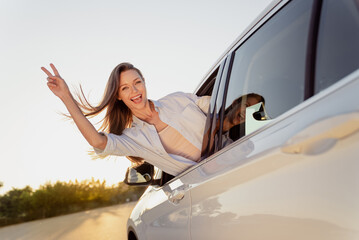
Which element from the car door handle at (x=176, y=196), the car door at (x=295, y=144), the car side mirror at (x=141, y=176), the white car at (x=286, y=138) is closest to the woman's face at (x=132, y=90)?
the car side mirror at (x=141, y=176)

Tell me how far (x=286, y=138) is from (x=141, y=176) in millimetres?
2447

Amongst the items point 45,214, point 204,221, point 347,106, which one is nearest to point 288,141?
point 347,106

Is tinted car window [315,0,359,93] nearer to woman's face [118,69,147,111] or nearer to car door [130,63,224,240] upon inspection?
car door [130,63,224,240]

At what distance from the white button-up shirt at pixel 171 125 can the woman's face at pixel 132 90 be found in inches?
7.0

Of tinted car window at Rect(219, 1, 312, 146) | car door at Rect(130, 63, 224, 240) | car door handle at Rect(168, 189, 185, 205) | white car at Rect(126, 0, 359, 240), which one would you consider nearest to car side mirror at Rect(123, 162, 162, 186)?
car door at Rect(130, 63, 224, 240)

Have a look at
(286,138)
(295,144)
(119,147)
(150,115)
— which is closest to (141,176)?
(119,147)

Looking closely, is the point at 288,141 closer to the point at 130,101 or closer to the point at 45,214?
the point at 130,101

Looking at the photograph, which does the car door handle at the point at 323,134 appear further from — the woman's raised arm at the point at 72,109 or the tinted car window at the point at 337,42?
the woman's raised arm at the point at 72,109

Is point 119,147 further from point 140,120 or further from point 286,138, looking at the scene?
point 286,138

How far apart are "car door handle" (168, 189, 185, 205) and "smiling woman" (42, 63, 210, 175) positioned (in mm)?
302

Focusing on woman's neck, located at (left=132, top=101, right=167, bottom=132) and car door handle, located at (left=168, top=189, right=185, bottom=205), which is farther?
woman's neck, located at (left=132, top=101, right=167, bottom=132)

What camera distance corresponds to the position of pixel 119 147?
3.36 m

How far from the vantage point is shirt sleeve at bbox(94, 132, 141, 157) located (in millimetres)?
3260

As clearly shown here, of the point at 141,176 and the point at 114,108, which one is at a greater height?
the point at 114,108
